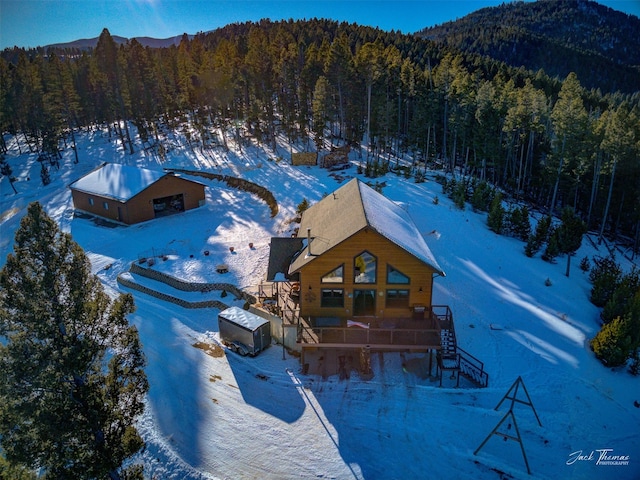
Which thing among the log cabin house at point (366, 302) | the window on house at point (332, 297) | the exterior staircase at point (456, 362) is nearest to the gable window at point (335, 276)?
the log cabin house at point (366, 302)

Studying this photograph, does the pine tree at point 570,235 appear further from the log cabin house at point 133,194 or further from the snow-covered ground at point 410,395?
the log cabin house at point 133,194

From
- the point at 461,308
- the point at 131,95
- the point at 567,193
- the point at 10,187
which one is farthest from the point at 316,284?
the point at 131,95

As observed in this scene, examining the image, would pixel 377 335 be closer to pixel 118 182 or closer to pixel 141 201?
pixel 141 201

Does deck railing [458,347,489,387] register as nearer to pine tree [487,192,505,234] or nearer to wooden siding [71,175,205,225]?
pine tree [487,192,505,234]

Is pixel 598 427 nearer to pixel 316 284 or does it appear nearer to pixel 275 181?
pixel 316 284

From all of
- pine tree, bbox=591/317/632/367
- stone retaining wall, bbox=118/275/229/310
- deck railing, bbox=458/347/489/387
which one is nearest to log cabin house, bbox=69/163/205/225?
stone retaining wall, bbox=118/275/229/310
